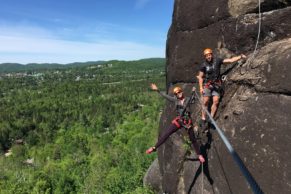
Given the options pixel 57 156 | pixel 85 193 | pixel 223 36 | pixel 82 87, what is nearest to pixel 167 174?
pixel 223 36

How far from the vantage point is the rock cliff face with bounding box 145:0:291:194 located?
7.60 m

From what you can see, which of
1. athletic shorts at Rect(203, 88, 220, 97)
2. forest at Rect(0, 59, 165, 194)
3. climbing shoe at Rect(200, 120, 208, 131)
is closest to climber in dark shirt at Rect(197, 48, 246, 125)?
athletic shorts at Rect(203, 88, 220, 97)

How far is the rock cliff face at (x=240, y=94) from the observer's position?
760 cm

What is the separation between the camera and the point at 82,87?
171 metres

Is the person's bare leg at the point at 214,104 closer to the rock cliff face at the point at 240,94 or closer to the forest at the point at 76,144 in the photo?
the rock cliff face at the point at 240,94

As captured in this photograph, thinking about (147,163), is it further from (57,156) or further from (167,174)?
(57,156)

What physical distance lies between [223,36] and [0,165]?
5731cm

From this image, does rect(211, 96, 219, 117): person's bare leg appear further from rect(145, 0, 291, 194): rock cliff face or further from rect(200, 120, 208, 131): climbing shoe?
rect(200, 120, 208, 131): climbing shoe

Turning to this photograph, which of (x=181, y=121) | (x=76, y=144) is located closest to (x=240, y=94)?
(x=181, y=121)

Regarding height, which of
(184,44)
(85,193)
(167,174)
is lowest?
(85,193)

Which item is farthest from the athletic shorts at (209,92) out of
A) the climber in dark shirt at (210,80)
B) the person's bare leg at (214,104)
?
the person's bare leg at (214,104)

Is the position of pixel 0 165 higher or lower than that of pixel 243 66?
lower

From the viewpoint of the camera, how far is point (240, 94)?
9.28 m

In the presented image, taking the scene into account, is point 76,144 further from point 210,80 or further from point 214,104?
point 210,80
